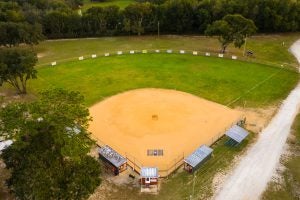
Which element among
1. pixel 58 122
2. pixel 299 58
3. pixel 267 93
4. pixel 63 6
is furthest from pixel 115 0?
pixel 58 122

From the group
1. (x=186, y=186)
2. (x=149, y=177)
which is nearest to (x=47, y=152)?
(x=149, y=177)

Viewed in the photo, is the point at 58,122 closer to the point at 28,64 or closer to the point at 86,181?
the point at 86,181

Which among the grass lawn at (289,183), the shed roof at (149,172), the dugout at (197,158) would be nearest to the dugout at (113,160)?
the shed roof at (149,172)

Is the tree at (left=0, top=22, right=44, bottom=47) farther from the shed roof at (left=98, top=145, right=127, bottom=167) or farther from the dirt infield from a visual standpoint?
the shed roof at (left=98, top=145, right=127, bottom=167)

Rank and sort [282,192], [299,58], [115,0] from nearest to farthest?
[282,192] → [299,58] → [115,0]

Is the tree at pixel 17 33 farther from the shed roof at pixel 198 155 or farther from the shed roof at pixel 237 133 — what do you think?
the shed roof at pixel 237 133
